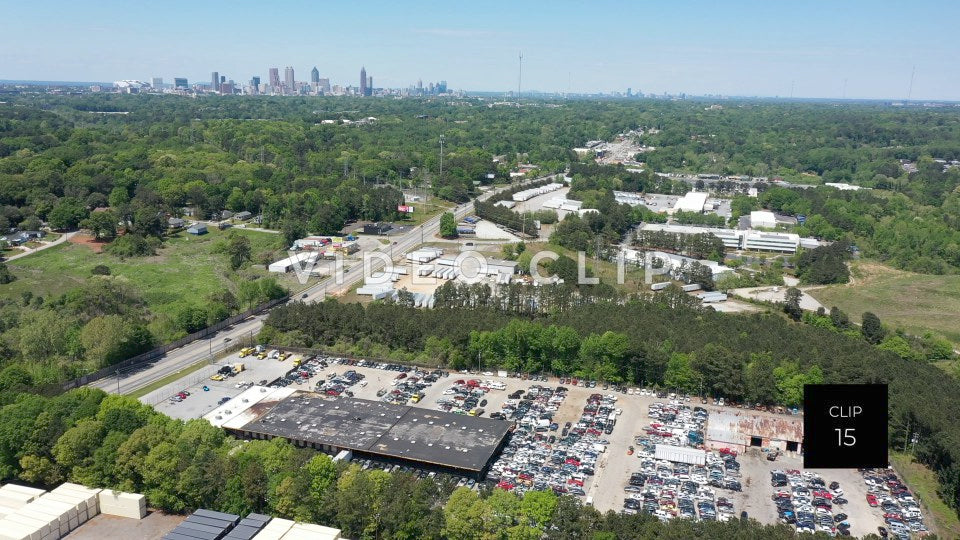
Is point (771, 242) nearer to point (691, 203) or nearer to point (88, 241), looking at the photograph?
point (691, 203)

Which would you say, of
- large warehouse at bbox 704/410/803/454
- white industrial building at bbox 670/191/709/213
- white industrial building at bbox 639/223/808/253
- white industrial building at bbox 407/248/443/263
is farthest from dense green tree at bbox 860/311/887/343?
white industrial building at bbox 670/191/709/213

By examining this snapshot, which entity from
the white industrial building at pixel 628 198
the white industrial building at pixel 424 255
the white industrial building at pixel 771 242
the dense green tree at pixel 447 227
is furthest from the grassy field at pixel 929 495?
the white industrial building at pixel 628 198

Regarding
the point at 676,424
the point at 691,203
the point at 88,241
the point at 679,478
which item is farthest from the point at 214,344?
the point at 691,203

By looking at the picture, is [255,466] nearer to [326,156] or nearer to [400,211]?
[400,211]

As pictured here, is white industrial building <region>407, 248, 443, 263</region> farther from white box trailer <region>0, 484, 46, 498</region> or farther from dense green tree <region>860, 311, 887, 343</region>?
white box trailer <region>0, 484, 46, 498</region>

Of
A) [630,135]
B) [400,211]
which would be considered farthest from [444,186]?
[630,135]

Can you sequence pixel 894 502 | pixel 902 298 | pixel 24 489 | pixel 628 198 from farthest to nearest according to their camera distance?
pixel 628 198 < pixel 902 298 < pixel 894 502 < pixel 24 489
